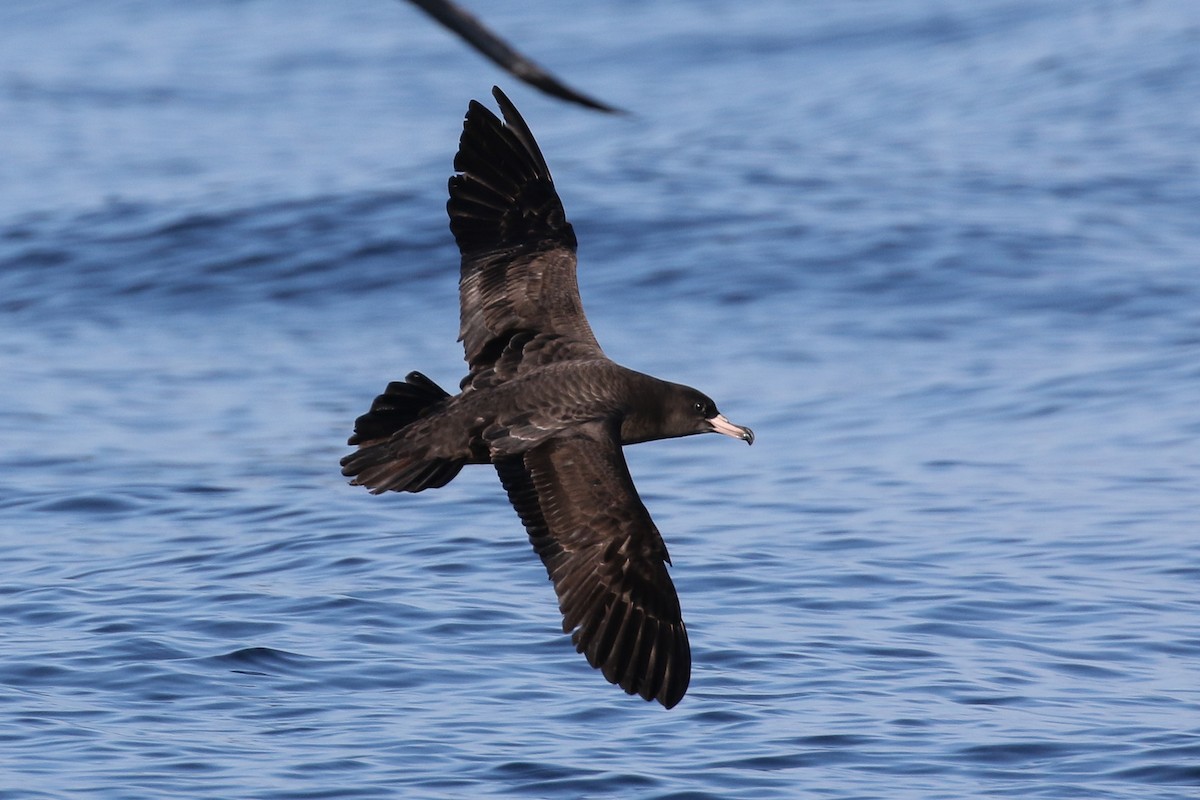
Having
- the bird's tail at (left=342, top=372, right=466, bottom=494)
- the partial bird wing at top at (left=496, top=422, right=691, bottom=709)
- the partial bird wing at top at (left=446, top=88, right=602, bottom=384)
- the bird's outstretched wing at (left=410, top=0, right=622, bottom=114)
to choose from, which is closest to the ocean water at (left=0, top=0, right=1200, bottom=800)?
the partial bird wing at top at (left=496, top=422, right=691, bottom=709)

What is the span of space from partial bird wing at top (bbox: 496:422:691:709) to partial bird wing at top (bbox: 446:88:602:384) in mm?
1105

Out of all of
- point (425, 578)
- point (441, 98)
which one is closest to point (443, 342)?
point (425, 578)

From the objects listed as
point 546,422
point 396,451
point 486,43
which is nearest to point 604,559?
point 546,422

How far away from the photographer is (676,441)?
457 inches

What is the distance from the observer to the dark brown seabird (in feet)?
20.8

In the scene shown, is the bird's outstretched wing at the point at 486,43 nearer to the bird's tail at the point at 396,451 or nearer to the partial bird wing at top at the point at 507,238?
the partial bird wing at top at the point at 507,238

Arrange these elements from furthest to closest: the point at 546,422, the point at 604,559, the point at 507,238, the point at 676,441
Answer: the point at 676,441 < the point at 507,238 < the point at 546,422 < the point at 604,559

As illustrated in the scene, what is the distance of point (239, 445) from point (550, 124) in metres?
10.3

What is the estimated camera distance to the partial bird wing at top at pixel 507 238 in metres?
7.59

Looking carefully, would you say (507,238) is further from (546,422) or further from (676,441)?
(676,441)

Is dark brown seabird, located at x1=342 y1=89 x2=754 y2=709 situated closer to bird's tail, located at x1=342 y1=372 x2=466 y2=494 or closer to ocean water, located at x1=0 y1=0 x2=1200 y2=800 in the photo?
bird's tail, located at x1=342 y1=372 x2=466 y2=494

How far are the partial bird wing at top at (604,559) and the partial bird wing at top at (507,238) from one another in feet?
3.63

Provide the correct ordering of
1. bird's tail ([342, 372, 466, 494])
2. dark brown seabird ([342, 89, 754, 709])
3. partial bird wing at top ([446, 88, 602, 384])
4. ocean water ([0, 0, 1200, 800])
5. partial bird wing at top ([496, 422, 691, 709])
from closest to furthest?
partial bird wing at top ([496, 422, 691, 709]), dark brown seabird ([342, 89, 754, 709]), bird's tail ([342, 372, 466, 494]), ocean water ([0, 0, 1200, 800]), partial bird wing at top ([446, 88, 602, 384])

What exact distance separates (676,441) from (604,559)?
206 inches
